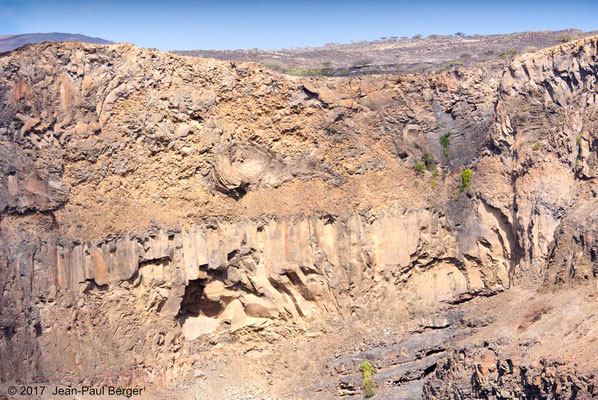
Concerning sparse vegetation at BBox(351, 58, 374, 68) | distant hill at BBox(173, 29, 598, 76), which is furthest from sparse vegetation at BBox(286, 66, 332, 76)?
sparse vegetation at BBox(351, 58, 374, 68)

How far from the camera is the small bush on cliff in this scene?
20.9 m

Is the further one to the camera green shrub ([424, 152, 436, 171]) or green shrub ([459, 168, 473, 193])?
green shrub ([424, 152, 436, 171])

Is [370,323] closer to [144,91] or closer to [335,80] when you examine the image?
[335,80]

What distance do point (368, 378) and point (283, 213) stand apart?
6379 mm

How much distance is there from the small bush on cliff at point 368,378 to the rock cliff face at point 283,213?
282 millimetres

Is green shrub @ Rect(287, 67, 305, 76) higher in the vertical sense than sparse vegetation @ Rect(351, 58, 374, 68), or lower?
lower

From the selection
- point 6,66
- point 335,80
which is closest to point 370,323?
point 335,80

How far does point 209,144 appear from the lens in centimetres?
2309

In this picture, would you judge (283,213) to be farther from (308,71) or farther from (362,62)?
(362,62)

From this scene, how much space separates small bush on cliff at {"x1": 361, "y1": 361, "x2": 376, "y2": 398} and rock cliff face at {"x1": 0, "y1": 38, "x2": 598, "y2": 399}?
282 mm

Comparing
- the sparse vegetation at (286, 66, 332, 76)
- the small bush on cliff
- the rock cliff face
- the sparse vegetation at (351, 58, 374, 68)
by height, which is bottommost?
the small bush on cliff

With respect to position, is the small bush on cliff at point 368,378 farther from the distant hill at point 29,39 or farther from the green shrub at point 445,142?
the distant hill at point 29,39

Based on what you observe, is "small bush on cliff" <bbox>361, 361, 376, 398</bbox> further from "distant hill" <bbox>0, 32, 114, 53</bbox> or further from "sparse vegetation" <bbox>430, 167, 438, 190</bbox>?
"distant hill" <bbox>0, 32, 114, 53</bbox>

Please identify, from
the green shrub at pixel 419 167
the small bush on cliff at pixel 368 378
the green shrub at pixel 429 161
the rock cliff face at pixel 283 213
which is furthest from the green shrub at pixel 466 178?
the small bush on cliff at pixel 368 378
